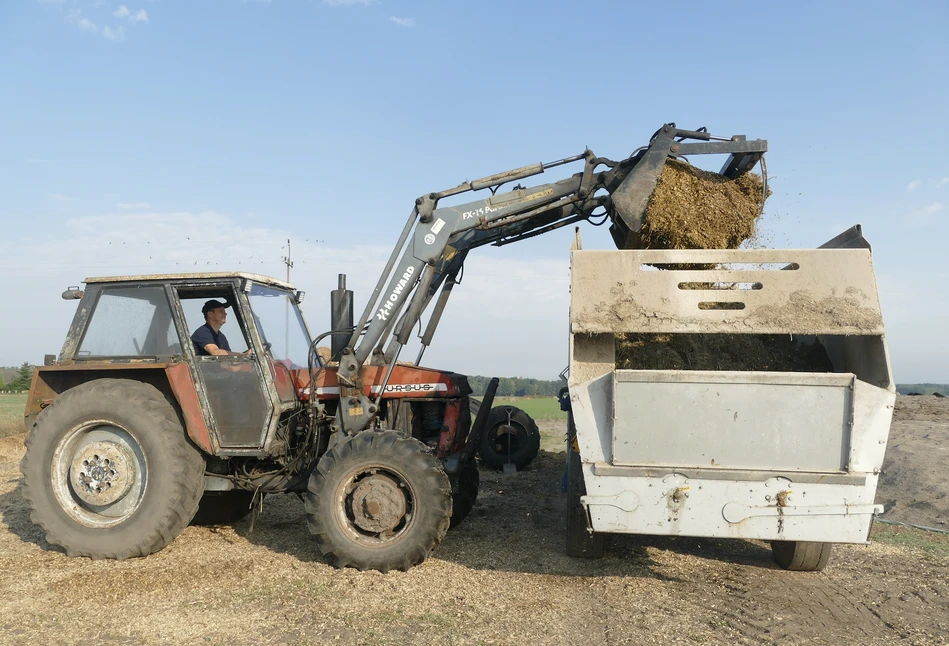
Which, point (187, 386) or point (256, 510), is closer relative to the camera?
point (187, 386)

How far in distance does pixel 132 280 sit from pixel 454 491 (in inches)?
134

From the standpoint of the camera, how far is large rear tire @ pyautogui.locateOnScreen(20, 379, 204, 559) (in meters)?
5.66

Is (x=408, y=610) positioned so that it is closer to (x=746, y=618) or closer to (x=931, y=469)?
(x=746, y=618)

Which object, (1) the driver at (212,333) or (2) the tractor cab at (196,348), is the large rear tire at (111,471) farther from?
(1) the driver at (212,333)

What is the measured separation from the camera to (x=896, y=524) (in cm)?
742

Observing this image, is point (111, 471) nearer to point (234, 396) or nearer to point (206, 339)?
point (234, 396)

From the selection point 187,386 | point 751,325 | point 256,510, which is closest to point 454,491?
point 256,510

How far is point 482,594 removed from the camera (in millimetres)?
4977

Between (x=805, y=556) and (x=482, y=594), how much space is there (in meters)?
2.55

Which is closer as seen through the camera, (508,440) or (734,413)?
(734,413)

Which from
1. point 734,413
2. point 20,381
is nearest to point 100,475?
point 734,413

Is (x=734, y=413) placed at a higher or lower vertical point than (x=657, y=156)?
lower

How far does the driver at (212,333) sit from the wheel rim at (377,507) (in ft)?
5.43

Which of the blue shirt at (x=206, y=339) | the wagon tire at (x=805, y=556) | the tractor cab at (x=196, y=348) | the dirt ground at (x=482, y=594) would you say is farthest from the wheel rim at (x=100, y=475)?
the wagon tire at (x=805, y=556)
